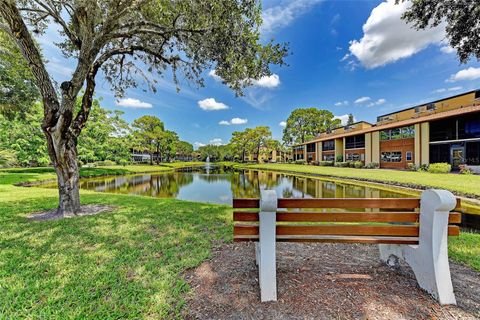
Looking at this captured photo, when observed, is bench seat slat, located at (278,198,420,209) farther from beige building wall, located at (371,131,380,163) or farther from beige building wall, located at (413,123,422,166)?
beige building wall, located at (371,131,380,163)

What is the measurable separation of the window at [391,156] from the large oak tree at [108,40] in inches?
1066

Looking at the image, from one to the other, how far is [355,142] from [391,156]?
23.8ft

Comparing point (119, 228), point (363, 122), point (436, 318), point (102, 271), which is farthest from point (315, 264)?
point (363, 122)

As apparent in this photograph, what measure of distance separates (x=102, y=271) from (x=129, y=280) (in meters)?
0.51

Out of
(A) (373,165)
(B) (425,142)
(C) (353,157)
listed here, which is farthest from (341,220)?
(C) (353,157)

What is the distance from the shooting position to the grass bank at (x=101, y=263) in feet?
7.11

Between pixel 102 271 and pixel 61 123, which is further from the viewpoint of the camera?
pixel 61 123

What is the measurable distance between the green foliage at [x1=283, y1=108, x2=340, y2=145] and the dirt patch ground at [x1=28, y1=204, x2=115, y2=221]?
48.1 metres

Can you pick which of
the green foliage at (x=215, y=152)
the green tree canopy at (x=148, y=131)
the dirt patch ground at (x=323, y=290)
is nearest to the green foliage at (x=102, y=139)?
the green tree canopy at (x=148, y=131)

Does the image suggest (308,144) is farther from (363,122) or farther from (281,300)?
(281,300)

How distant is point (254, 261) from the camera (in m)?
3.15

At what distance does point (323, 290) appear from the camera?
2.43 m

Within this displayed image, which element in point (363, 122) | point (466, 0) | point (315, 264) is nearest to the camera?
point (315, 264)

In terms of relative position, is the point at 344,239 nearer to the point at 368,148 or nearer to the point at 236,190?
the point at 236,190
